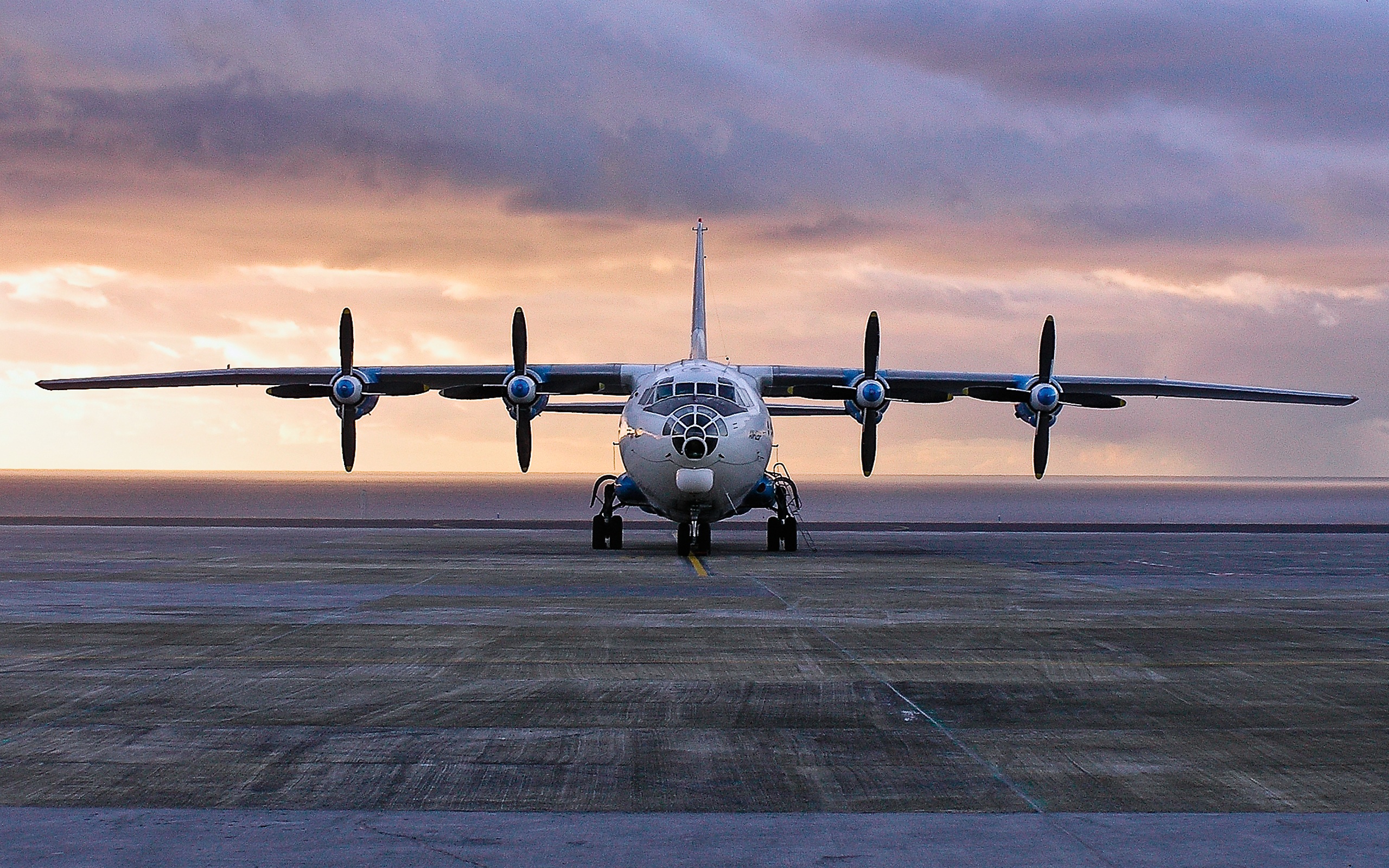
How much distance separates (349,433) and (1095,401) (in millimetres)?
22197

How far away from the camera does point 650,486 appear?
27.6 metres

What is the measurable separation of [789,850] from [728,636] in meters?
7.94

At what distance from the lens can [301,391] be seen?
1502 inches

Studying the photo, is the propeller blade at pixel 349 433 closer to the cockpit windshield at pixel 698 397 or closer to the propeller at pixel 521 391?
the propeller at pixel 521 391

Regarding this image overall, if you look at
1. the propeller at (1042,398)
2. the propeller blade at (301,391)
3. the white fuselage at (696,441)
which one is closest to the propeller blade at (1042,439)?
the propeller at (1042,398)

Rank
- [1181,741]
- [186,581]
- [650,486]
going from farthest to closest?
1. [650,486]
2. [186,581]
3. [1181,741]

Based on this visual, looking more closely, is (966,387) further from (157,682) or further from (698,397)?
(157,682)

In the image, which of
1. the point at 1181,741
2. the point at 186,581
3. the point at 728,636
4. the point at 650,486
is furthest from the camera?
the point at 650,486

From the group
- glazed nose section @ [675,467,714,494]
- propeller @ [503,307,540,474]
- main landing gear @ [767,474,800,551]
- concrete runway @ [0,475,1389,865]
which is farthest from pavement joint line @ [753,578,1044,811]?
propeller @ [503,307,540,474]

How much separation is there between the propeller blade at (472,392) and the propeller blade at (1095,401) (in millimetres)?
16824

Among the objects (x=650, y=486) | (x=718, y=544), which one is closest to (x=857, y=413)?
(x=718, y=544)

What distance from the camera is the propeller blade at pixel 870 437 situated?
1339 inches

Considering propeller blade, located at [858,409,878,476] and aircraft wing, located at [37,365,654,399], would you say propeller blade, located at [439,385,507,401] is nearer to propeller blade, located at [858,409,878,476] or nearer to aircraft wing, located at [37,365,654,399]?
aircraft wing, located at [37,365,654,399]

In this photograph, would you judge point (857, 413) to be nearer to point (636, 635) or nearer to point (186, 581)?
point (186, 581)
